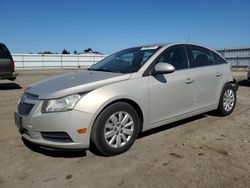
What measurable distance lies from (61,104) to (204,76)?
283 cm

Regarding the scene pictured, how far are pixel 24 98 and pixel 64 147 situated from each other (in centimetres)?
103

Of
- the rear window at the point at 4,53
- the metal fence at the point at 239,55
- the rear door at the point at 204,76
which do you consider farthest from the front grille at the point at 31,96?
the metal fence at the point at 239,55

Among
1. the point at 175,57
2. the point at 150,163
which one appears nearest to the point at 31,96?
the point at 150,163

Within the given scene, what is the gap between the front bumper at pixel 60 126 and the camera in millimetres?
3180

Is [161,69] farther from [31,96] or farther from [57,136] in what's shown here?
[31,96]

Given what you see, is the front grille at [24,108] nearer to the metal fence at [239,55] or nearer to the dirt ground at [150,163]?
the dirt ground at [150,163]

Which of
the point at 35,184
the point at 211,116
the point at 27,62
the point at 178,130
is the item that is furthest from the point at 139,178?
the point at 27,62

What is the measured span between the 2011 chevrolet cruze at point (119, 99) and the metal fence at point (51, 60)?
98.5 ft

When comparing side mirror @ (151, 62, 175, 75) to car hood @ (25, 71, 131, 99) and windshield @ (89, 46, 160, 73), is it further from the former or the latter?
car hood @ (25, 71, 131, 99)

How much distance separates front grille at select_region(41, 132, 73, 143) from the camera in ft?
10.6

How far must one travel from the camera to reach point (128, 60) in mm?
4445

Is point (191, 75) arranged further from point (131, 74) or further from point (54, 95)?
point (54, 95)

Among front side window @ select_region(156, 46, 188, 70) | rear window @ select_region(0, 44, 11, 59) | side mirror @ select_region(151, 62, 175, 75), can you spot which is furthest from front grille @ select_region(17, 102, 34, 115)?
rear window @ select_region(0, 44, 11, 59)

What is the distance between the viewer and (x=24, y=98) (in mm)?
3686
